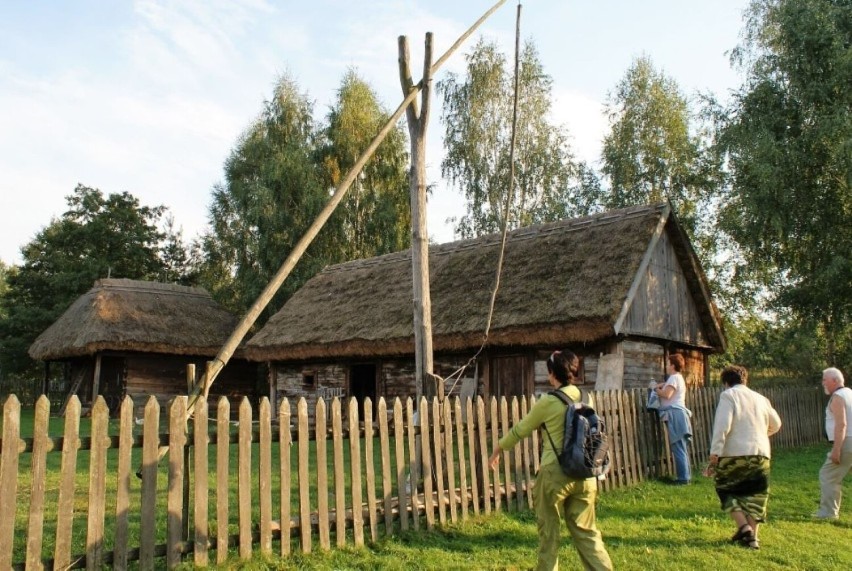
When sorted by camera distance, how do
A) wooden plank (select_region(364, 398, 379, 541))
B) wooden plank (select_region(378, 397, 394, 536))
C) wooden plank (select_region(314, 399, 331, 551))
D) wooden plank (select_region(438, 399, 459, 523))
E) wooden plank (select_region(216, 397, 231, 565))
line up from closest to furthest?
wooden plank (select_region(216, 397, 231, 565)) < wooden plank (select_region(314, 399, 331, 551)) < wooden plank (select_region(364, 398, 379, 541)) < wooden plank (select_region(378, 397, 394, 536)) < wooden plank (select_region(438, 399, 459, 523))

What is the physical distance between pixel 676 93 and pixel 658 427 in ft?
69.2

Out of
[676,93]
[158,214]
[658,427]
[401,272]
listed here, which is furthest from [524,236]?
[158,214]

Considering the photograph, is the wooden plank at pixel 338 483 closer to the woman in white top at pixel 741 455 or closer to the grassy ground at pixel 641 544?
the grassy ground at pixel 641 544

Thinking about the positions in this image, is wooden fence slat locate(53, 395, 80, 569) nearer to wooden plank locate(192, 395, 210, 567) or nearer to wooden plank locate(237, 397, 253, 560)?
wooden plank locate(192, 395, 210, 567)

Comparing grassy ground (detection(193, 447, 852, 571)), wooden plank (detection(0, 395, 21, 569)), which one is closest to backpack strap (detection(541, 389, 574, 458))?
grassy ground (detection(193, 447, 852, 571))

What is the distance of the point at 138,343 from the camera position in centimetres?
2073

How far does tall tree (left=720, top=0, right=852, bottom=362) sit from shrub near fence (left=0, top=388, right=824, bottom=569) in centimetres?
996

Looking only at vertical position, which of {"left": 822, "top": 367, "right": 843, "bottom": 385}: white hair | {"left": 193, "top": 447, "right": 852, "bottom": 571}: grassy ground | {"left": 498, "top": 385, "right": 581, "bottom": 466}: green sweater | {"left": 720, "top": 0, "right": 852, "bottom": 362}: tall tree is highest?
{"left": 720, "top": 0, "right": 852, "bottom": 362}: tall tree

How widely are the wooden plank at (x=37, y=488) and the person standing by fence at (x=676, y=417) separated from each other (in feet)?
23.3

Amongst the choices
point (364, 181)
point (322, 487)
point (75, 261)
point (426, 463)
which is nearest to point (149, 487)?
point (322, 487)

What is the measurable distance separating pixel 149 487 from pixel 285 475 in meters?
1.05

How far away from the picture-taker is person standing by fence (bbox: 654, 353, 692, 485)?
30.0 ft

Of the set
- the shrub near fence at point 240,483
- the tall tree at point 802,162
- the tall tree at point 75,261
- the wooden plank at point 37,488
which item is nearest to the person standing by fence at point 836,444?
the shrub near fence at point 240,483

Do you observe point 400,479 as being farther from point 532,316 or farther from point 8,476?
point 532,316
